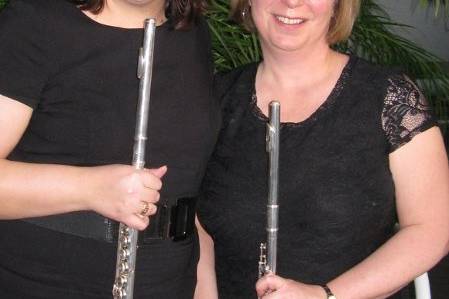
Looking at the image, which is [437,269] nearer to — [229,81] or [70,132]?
[229,81]

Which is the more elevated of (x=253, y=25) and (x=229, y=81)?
(x=253, y=25)

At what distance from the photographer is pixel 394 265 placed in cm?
127

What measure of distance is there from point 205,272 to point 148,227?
0.30m

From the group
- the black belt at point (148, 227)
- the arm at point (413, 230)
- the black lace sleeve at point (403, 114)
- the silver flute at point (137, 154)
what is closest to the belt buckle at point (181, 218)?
the black belt at point (148, 227)

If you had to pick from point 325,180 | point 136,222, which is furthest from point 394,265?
point 136,222

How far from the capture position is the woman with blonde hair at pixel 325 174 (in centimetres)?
128

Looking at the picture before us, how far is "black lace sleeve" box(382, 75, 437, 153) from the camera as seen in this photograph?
1.28m

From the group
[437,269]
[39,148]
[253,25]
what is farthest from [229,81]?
[437,269]

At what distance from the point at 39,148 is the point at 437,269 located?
259 centimetres

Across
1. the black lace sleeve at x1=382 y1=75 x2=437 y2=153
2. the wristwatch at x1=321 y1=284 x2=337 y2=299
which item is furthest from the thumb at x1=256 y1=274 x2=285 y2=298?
the black lace sleeve at x1=382 y1=75 x2=437 y2=153

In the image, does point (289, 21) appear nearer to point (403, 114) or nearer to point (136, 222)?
point (403, 114)

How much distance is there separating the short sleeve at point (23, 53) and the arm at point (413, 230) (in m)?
0.61

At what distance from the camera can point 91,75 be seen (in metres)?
1.15

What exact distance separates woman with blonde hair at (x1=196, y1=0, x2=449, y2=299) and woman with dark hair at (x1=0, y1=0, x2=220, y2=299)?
0.41 ft
